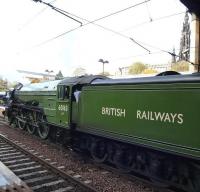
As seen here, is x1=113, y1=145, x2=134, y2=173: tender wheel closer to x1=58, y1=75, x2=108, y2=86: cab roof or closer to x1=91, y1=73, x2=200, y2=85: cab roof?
x1=91, y1=73, x2=200, y2=85: cab roof

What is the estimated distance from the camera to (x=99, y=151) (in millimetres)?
10234

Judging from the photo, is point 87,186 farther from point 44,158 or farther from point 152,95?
point 44,158

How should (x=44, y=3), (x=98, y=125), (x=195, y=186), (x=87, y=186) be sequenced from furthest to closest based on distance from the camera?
(x=44, y=3), (x=98, y=125), (x=87, y=186), (x=195, y=186)

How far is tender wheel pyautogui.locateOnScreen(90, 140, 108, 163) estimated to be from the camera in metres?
10.0

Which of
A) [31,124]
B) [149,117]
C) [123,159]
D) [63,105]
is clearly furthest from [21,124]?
[149,117]

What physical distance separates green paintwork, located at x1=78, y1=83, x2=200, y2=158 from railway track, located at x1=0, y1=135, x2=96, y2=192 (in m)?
1.67

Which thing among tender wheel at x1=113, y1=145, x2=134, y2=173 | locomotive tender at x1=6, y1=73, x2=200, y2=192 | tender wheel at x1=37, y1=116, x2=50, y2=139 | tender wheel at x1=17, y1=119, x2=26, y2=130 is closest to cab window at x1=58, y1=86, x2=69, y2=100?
locomotive tender at x1=6, y1=73, x2=200, y2=192

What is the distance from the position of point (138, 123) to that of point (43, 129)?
746cm

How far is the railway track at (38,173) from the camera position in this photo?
7611mm

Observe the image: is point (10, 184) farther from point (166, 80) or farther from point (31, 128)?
point (31, 128)

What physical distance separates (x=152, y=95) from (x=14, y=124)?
1318 centimetres

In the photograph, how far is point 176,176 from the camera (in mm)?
7578

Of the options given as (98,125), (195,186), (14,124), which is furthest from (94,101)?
(14,124)

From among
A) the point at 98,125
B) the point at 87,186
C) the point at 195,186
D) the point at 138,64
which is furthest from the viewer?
the point at 138,64
